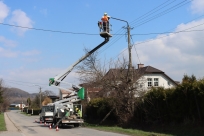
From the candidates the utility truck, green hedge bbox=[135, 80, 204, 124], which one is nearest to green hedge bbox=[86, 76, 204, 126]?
green hedge bbox=[135, 80, 204, 124]

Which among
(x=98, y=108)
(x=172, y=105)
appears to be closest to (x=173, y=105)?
(x=172, y=105)

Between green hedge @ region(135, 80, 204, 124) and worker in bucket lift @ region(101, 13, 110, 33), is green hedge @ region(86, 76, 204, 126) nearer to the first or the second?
green hedge @ region(135, 80, 204, 124)

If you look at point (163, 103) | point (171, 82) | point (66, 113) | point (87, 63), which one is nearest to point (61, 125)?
point (66, 113)

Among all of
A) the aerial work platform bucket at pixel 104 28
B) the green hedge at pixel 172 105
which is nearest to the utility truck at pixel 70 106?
the aerial work platform bucket at pixel 104 28

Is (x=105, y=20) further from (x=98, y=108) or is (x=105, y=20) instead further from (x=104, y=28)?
(x=98, y=108)

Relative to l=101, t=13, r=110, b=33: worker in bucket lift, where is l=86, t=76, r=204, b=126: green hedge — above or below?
below

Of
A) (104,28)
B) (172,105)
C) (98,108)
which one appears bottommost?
(98,108)

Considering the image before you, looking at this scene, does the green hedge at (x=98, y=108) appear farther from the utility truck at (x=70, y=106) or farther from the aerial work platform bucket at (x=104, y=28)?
the aerial work platform bucket at (x=104, y=28)

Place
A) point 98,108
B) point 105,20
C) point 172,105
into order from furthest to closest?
point 98,108 < point 105,20 < point 172,105

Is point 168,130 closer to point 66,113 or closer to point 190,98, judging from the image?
point 190,98

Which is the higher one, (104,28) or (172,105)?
(104,28)

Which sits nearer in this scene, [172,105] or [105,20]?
[172,105]

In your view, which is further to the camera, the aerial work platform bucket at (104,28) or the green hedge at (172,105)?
the aerial work platform bucket at (104,28)

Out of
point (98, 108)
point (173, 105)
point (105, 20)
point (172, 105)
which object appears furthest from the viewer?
point (98, 108)
